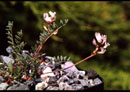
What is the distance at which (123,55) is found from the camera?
10.3 feet

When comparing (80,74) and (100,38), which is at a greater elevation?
(100,38)

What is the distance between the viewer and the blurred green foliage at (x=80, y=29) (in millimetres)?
2055

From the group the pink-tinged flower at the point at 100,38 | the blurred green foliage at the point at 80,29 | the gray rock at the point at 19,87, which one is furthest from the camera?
the blurred green foliage at the point at 80,29

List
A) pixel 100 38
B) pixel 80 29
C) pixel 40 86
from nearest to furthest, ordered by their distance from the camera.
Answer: pixel 40 86 → pixel 100 38 → pixel 80 29

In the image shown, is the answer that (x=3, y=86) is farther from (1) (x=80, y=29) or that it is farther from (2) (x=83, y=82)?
(1) (x=80, y=29)

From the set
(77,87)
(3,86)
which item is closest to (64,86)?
(77,87)

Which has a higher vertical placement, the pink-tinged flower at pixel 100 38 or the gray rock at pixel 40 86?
the pink-tinged flower at pixel 100 38

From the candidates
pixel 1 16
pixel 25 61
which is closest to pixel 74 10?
pixel 1 16

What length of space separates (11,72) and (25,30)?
167 centimetres

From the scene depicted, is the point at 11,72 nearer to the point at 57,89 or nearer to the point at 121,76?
the point at 57,89

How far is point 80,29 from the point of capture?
260 cm

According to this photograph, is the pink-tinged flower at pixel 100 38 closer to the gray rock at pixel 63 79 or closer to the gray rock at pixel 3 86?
the gray rock at pixel 63 79

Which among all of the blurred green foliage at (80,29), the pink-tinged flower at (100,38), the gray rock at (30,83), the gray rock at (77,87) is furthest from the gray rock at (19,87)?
the blurred green foliage at (80,29)

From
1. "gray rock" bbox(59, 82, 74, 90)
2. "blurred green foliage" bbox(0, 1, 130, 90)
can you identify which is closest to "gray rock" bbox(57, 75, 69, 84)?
"gray rock" bbox(59, 82, 74, 90)
